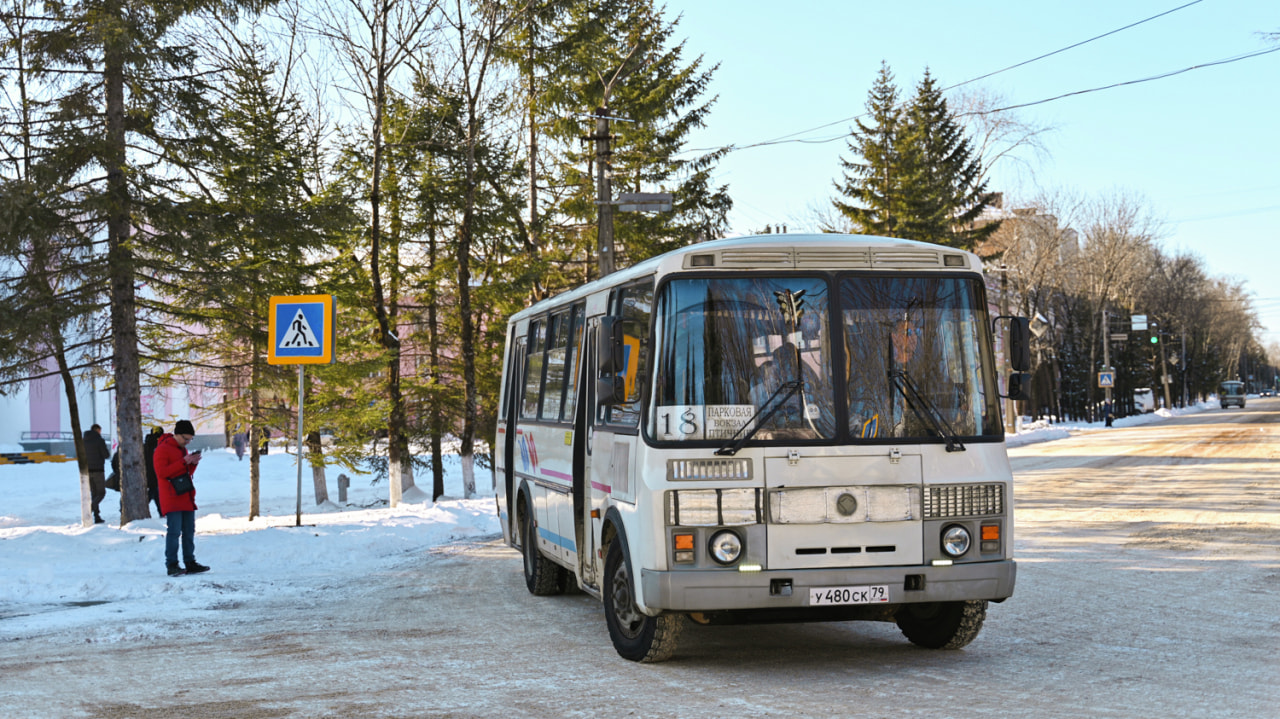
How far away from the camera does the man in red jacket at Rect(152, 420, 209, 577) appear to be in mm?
13492

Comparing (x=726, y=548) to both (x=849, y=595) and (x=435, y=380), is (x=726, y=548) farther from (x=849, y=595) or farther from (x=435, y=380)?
(x=435, y=380)

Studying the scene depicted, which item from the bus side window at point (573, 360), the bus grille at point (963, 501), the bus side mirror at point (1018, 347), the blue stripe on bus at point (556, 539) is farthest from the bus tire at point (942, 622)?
the bus side window at point (573, 360)

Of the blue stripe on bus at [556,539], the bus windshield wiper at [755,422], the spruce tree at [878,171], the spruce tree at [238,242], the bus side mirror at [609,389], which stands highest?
the spruce tree at [878,171]

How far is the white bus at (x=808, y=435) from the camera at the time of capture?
293 inches

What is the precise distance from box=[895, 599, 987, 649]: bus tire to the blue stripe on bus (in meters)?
2.74

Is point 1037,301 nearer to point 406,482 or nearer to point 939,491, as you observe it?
point 406,482

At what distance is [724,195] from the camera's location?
116 ft

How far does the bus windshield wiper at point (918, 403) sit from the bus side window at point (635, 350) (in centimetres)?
159

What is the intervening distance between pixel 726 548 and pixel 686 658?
1.27 metres

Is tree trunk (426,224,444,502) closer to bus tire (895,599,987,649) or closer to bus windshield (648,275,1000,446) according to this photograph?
bus tire (895,599,987,649)

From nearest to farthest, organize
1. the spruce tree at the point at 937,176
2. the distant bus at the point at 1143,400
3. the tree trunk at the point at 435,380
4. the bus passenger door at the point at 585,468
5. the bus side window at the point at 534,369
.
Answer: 1. the bus passenger door at the point at 585,468
2. the bus side window at the point at 534,369
3. the tree trunk at the point at 435,380
4. the spruce tree at the point at 937,176
5. the distant bus at the point at 1143,400

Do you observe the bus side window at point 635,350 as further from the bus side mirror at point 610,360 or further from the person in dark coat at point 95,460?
the person in dark coat at point 95,460

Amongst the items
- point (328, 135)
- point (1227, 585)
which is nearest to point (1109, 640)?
point (1227, 585)

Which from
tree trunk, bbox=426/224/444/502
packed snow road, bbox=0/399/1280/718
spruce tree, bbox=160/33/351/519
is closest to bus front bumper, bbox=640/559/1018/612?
packed snow road, bbox=0/399/1280/718
